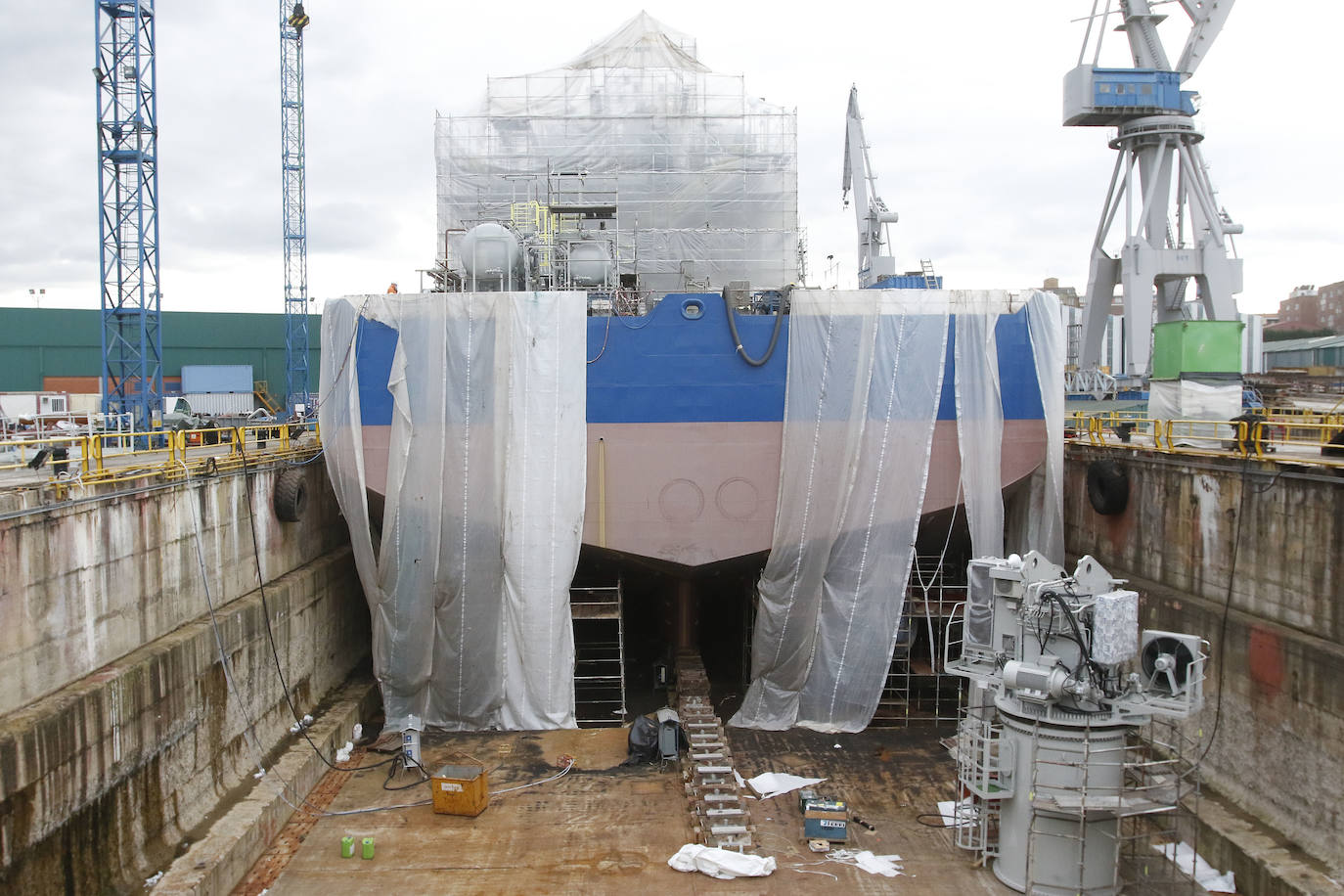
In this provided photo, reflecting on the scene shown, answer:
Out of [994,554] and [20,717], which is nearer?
[20,717]

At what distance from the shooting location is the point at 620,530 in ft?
44.3

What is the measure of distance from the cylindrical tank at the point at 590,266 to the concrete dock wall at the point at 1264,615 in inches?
346

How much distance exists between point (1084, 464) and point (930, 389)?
2.98 m

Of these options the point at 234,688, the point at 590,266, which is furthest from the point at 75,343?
the point at 234,688

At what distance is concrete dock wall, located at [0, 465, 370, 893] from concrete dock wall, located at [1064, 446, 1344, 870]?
34.8ft

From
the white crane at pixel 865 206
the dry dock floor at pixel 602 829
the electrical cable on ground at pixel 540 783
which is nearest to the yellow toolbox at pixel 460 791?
the dry dock floor at pixel 602 829

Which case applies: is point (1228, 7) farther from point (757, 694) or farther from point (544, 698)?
point (544, 698)

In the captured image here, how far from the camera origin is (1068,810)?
330 inches

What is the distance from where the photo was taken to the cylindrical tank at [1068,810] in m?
8.52

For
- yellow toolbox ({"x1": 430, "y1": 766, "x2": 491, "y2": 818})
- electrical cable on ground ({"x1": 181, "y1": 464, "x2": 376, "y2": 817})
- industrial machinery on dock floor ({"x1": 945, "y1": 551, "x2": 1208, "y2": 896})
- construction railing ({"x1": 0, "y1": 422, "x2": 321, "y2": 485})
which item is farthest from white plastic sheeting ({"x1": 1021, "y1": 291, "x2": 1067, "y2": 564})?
construction railing ({"x1": 0, "y1": 422, "x2": 321, "y2": 485})

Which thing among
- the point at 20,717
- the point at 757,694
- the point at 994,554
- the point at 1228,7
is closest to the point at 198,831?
the point at 20,717

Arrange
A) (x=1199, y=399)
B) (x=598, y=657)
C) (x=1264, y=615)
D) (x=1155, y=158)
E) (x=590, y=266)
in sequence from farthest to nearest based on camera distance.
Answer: (x=1155, y=158) < (x=598, y=657) < (x=590, y=266) < (x=1199, y=399) < (x=1264, y=615)

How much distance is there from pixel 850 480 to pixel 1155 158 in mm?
19004

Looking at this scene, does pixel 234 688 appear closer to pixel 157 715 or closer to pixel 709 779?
pixel 157 715
